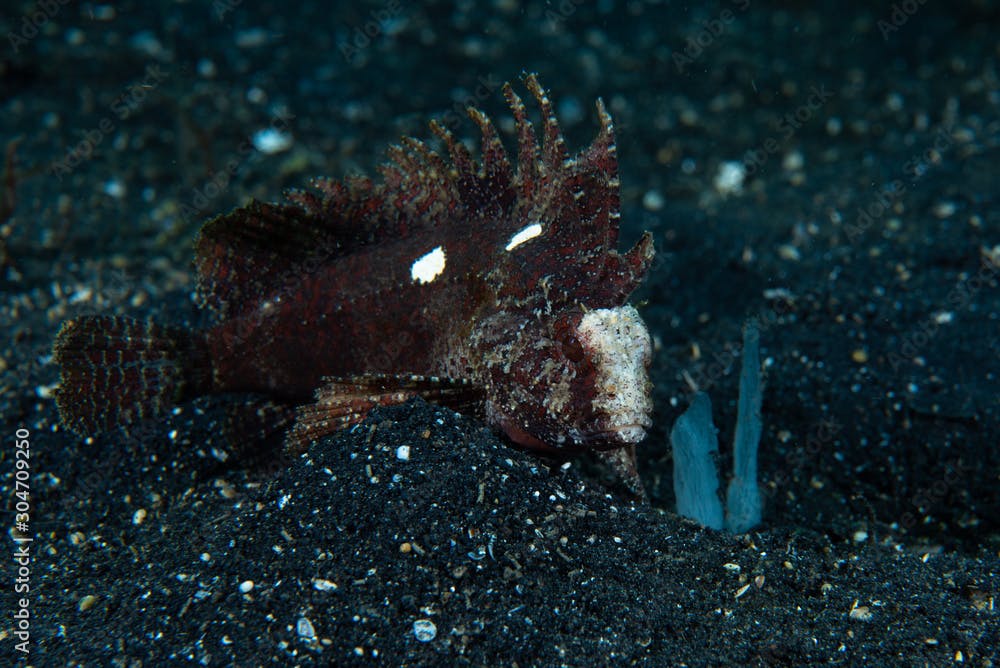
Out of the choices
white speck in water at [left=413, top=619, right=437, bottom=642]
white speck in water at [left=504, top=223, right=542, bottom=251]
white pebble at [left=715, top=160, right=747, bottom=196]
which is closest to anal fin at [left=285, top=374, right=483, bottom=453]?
white speck in water at [left=504, top=223, right=542, bottom=251]

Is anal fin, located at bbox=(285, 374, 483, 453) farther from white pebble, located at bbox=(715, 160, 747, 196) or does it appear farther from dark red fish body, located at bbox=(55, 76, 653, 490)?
white pebble, located at bbox=(715, 160, 747, 196)

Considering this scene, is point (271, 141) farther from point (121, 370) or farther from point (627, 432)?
point (627, 432)

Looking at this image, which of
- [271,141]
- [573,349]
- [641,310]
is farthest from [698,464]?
[271,141]

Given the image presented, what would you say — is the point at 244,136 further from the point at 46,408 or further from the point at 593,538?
the point at 593,538

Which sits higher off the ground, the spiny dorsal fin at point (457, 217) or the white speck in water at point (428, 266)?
the spiny dorsal fin at point (457, 217)

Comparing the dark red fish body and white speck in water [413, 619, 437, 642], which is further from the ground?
the dark red fish body

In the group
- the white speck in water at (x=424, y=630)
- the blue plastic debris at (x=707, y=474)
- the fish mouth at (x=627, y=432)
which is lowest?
the blue plastic debris at (x=707, y=474)

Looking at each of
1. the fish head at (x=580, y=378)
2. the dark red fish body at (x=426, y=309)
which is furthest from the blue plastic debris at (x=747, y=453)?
the fish head at (x=580, y=378)

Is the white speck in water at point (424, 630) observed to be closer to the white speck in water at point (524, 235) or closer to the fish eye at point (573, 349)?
the fish eye at point (573, 349)
